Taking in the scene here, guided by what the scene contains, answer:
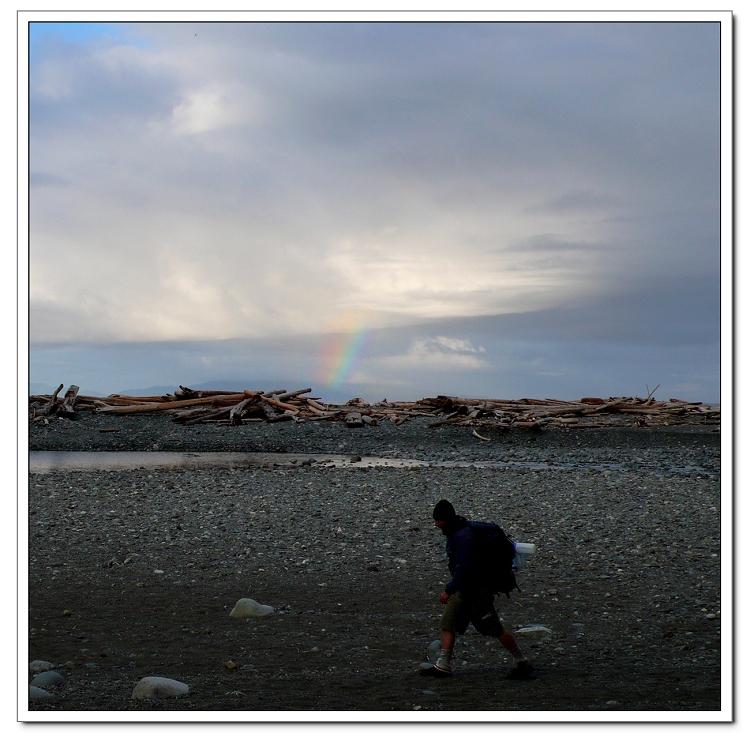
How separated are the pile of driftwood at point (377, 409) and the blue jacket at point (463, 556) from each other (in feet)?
77.4

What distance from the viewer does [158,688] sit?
245 inches

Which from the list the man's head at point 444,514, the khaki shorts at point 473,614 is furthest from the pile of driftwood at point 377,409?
the man's head at point 444,514

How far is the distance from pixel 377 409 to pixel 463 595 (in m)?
28.7

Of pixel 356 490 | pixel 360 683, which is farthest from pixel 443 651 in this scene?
pixel 356 490

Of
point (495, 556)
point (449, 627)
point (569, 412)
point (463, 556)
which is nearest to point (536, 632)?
point (449, 627)

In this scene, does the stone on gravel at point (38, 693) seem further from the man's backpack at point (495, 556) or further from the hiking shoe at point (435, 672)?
the man's backpack at point (495, 556)

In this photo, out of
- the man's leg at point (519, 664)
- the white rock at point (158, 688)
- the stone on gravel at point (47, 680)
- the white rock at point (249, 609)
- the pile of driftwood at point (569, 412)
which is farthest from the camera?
the pile of driftwood at point (569, 412)

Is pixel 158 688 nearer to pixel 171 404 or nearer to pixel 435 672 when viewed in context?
pixel 435 672

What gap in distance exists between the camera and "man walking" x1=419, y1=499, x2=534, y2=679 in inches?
230

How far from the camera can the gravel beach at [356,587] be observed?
634cm

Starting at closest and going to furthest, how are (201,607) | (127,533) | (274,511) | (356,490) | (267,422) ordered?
(201,607) → (127,533) → (274,511) → (356,490) → (267,422)
